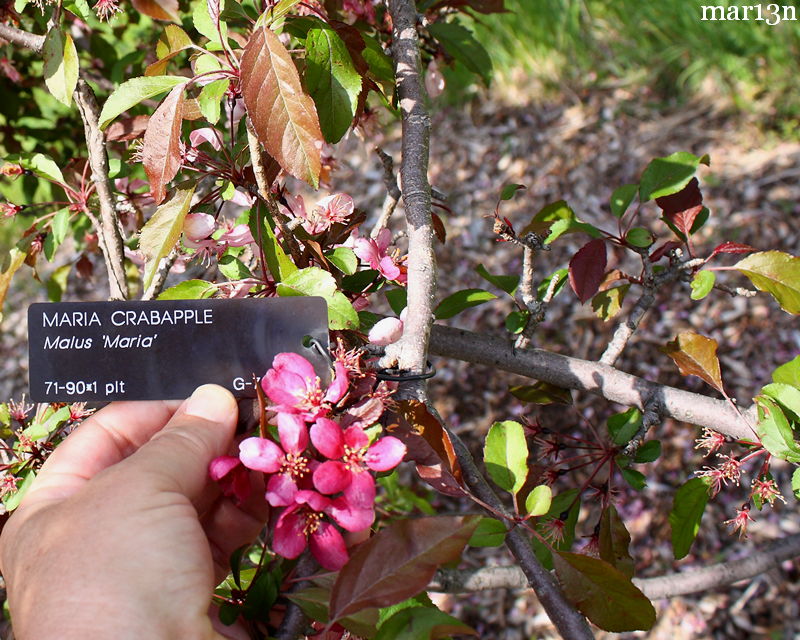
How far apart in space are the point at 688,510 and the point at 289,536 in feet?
2.64

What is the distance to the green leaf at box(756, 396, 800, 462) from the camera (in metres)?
1.05

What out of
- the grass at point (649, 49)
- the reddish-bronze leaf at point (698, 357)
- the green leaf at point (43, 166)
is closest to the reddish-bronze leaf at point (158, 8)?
the green leaf at point (43, 166)

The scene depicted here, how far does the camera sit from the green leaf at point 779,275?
1222 mm

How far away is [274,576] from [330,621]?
0.43ft

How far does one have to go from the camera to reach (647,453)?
1.34 metres

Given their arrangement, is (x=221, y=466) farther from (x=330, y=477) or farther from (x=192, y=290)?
(x=192, y=290)

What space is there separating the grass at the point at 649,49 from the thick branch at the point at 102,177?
96.5 inches

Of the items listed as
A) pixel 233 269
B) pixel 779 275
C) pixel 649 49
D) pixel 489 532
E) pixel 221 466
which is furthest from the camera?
pixel 649 49

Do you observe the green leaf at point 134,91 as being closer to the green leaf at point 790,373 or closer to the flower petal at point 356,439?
the flower petal at point 356,439

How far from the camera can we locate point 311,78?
100cm

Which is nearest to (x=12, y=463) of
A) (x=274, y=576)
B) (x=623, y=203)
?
(x=274, y=576)

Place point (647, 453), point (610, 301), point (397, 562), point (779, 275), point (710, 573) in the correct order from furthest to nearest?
point (710, 573), point (610, 301), point (647, 453), point (779, 275), point (397, 562)

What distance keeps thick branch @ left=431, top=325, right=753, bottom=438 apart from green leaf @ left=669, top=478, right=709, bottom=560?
0.12 m

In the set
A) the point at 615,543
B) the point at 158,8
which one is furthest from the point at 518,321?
the point at 158,8
